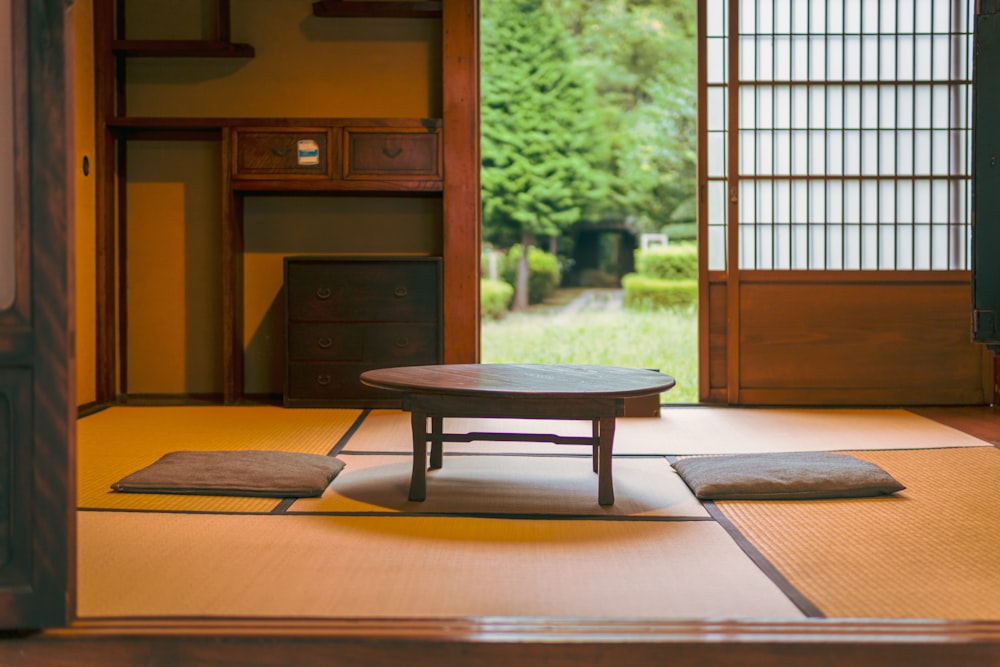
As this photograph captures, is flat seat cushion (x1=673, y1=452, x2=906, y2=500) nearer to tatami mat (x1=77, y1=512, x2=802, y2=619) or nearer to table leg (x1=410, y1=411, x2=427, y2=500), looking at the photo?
tatami mat (x1=77, y1=512, x2=802, y2=619)

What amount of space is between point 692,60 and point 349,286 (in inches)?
320

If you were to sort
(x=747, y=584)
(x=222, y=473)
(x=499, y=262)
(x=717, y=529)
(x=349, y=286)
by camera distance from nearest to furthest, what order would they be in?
(x=747, y=584), (x=717, y=529), (x=222, y=473), (x=349, y=286), (x=499, y=262)

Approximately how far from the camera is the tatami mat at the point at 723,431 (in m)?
3.83

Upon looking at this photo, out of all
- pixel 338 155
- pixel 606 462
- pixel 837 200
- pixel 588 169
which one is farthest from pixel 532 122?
pixel 606 462

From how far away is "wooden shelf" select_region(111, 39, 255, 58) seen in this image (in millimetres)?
5051

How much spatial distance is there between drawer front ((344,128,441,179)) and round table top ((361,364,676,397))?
1980mm

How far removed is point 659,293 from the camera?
1072cm

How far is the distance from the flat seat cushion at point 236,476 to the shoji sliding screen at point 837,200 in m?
2.76

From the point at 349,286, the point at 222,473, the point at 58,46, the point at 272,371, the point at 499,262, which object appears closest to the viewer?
the point at 58,46

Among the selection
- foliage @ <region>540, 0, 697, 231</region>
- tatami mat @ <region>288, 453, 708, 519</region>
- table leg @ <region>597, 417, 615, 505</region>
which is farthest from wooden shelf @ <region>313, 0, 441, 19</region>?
foliage @ <region>540, 0, 697, 231</region>

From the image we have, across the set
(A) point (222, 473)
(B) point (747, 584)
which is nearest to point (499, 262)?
(A) point (222, 473)

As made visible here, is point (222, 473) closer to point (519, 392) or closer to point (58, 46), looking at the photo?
point (519, 392)

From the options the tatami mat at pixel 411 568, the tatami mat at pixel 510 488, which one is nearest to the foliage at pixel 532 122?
the tatami mat at pixel 510 488

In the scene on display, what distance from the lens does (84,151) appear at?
4953 millimetres
